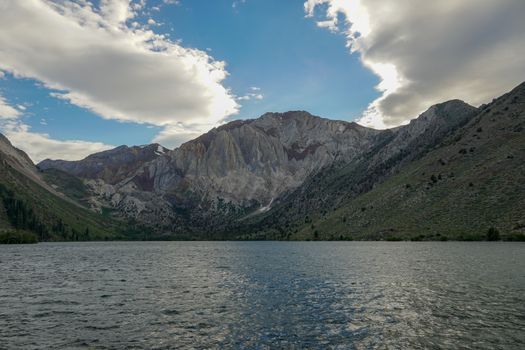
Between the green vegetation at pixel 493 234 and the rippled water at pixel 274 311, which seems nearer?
the rippled water at pixel 274 311

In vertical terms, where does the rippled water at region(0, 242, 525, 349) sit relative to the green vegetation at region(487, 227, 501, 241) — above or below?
below

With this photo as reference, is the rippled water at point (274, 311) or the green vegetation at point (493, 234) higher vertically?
the green vegetation at point (493, 234)

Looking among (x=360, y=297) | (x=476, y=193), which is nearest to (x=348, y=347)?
(x=360, y=297)

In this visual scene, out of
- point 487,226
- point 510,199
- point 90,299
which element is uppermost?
point 510,199

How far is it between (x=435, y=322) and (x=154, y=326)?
1055 inches

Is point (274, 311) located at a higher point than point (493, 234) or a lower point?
lower

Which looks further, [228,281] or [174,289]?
[228,281]

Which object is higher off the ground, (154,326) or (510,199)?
(510,199)

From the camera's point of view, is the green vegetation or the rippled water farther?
the green vegetation

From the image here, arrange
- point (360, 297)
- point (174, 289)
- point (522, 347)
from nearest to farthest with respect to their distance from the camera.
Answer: point (522, 347) → point (360, 297) → point (174, 289)

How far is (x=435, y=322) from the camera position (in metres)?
38.7

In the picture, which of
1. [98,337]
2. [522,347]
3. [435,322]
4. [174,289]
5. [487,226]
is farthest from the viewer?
[487,226]

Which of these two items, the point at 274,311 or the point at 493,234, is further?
the point at 493,234

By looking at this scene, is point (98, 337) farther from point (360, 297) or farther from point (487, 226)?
point (487, 226)
